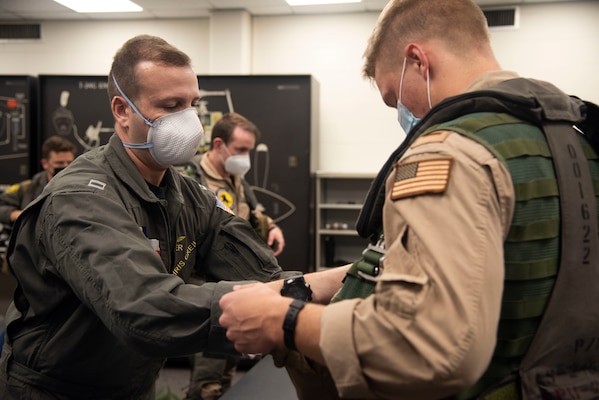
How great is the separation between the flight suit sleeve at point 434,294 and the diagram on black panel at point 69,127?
5.09 meters

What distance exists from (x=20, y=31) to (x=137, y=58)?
5.87 metres

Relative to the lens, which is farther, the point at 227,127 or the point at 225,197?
the point at 227,127

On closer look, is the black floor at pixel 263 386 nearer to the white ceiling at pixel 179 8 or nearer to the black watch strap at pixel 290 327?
the black watch strap at pixel 290 327

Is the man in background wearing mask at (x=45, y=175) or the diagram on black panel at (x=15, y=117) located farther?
the diagram on black panel at (x=15, y=117)

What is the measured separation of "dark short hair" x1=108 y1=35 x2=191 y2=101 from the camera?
163cm

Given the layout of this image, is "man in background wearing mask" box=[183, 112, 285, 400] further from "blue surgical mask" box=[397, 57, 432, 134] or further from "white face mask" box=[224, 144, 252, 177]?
"blue surgical mask" box=[397, 57, 432, 134]

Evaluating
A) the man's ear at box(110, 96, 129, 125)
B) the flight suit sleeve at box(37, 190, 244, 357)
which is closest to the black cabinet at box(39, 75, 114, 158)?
Answer: the man's ear at box(110, 96, 129, 125)

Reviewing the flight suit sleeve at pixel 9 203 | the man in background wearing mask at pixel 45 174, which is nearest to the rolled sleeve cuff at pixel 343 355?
the man in background wearing mask at pixel 45 174

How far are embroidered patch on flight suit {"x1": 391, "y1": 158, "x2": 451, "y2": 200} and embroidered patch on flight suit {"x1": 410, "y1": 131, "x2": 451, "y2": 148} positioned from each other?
0.16 ft

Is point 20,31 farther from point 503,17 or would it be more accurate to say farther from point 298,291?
point 298,291

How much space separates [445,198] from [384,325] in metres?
0.22

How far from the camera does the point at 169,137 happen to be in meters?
1.66

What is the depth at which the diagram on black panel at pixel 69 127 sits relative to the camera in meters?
5.56

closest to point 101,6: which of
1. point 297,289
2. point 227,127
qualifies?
point 227,127
